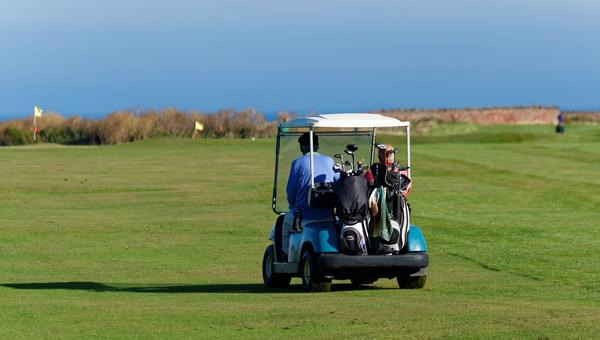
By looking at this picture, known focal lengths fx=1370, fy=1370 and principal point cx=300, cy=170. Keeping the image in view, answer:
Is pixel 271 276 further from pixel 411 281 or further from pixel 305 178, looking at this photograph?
pixel 411 281

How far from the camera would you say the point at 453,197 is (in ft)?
99.7

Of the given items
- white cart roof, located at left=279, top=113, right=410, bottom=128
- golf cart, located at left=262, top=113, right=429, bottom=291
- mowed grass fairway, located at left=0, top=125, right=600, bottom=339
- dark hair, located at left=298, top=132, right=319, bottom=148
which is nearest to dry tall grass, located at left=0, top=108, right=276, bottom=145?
mowed grass fairway, located at left=0, top=125, right=600, bottom=339

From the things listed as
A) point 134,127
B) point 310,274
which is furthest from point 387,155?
point 134,127

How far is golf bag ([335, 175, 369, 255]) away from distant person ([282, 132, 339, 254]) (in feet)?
1.97

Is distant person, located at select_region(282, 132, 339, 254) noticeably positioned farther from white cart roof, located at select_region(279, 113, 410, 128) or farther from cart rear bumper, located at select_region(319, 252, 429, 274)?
cart rear bumper, located at select_region(319, 252, 429, 274)

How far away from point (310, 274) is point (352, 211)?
37.2 inches

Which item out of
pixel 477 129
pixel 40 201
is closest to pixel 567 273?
pixel 40 201

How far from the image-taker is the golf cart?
14023 millimetres

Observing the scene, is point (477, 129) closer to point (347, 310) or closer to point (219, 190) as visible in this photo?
point (219, 190)

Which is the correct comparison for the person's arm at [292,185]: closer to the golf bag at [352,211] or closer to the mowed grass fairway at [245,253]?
the golf bag at [352,211]

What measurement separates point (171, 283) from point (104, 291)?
4.42ft

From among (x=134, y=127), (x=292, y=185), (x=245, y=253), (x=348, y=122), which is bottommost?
(x=245, y=253)

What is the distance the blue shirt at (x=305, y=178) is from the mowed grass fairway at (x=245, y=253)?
92 centimetres

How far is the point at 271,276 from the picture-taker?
611 inches
